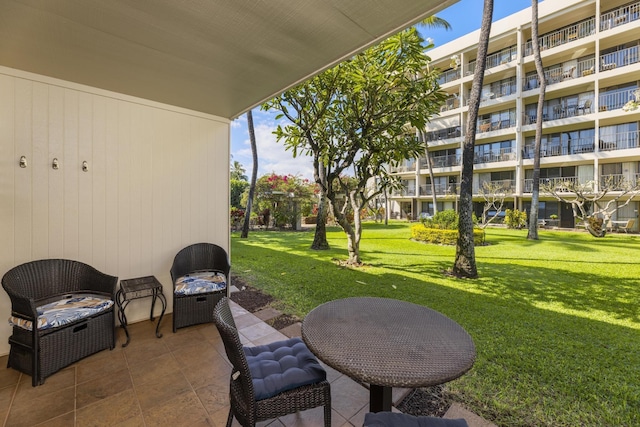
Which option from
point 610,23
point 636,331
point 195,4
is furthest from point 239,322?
point 610,23

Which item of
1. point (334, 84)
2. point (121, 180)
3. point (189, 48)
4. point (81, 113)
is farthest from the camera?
point (334, 84)

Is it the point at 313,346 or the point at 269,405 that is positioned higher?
the point at 313,346

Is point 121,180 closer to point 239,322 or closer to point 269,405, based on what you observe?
point 239,322

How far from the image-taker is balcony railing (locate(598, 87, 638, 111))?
13188mm

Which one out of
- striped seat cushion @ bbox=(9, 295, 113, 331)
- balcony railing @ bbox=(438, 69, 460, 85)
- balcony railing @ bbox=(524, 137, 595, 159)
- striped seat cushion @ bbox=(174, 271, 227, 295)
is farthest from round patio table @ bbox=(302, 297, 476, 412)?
balcony railing @ bbox=(438, 69, 460, 85)

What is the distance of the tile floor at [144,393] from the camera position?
5.94 feet

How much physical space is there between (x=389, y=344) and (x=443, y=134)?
72.3ft

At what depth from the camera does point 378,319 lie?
5.73 ft

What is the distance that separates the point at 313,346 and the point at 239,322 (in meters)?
2.19

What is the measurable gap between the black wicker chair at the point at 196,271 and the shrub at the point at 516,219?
16.7 meters

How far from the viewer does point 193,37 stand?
203 cm

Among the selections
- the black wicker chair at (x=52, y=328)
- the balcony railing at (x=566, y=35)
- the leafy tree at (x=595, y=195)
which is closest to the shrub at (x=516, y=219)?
the leafy tree at (x=595, y=195)

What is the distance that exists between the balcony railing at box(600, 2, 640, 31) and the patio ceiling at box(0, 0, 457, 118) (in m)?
19.9

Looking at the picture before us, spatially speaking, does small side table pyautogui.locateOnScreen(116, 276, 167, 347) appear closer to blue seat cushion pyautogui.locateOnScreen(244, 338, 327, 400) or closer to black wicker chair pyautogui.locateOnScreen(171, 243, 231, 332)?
black wicker chair pyautogui.locateOnScreen(171, 243, 231, 332)
